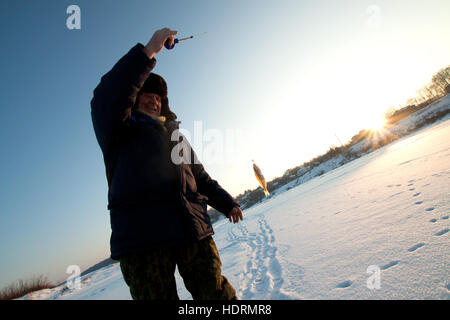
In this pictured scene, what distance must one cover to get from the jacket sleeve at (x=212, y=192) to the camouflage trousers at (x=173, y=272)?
0.45 m

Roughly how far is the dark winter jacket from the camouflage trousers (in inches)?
3.3

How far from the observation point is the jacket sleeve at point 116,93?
1.34 meters

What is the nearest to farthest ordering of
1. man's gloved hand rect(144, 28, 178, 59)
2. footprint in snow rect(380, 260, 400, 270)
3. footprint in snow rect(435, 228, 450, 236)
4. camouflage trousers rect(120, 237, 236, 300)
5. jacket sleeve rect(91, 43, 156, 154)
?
camouflage trousers rect(120, 237, 236, 300) < jacket sleeve rect(91, 43, 156, 154) < man's gloved hand rect(144, 28, 178, 59) < footprint in snow rect(380, 260, 400, 270) < footprint in snow rect(435, 228, 450, 236)

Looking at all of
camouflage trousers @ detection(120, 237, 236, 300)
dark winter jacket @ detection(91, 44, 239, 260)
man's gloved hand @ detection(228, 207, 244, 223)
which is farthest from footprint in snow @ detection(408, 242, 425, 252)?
dark winter jacket @ detection(91, 44, 239, 260)

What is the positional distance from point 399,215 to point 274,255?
2.04 meters

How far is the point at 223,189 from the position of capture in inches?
84.8

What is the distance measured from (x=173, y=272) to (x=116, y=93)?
1242mm

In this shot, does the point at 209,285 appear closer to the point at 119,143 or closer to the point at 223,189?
the point at 223,189

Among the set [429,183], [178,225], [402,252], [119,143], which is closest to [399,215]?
[402,252]

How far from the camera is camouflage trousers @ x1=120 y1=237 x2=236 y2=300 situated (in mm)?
1240

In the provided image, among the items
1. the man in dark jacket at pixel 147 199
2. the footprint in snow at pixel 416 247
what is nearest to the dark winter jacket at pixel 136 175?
the man in dark jacket at pixel 147 199

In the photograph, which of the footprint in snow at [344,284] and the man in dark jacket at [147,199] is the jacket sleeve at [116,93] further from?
the footprint in snow at [344,284]

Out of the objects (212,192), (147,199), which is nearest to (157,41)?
(147,199)

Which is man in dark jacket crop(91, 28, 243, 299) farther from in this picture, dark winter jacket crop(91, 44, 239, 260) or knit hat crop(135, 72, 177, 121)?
knit hat crop(135, 72, 177, 121)
